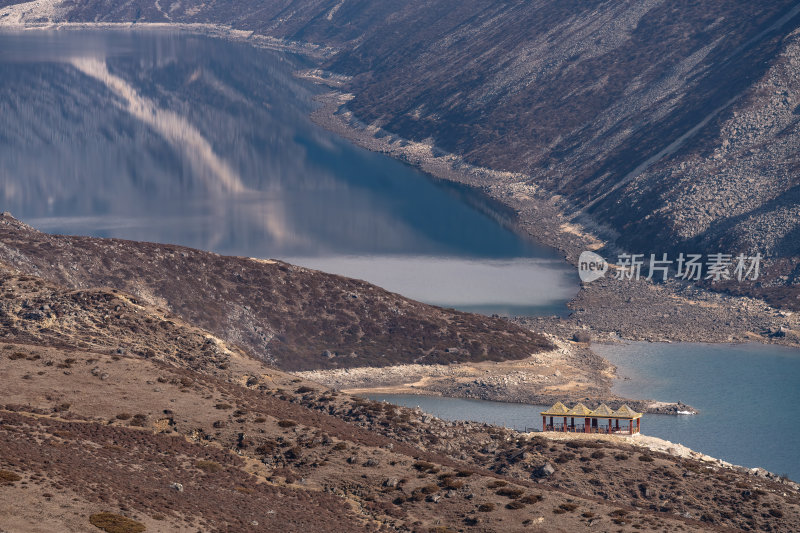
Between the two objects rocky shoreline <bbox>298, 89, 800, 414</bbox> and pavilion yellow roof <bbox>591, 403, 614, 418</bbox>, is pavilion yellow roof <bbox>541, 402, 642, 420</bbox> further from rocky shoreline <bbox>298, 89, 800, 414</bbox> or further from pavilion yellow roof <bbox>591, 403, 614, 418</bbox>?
rocky shoreline <bbox>298, 89, 800, 414</bbox>

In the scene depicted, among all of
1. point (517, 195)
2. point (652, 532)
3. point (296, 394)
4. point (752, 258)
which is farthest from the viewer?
point (517, 195)

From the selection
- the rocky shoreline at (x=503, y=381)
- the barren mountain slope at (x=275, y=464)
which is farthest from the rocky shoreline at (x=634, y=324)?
the barren mountain slope at (x=275, y=464)

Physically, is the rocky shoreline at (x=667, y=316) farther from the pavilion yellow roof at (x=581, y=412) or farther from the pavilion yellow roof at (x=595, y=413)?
the pavilion yellow roof at (x=595, y=413)

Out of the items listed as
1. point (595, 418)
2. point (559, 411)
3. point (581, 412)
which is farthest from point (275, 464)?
point (595, 418)

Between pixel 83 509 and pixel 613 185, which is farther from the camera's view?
pixel 613 185

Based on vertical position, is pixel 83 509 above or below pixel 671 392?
above

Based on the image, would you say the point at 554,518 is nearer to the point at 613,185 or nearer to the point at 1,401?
the point at 1,401

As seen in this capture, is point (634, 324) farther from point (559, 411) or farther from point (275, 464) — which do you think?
point (275, 464)

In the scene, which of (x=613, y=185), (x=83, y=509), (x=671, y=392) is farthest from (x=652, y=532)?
(x=613, y=185)
